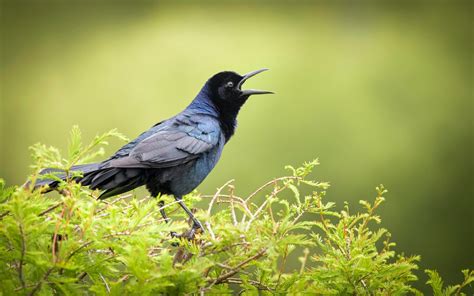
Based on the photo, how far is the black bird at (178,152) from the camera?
2.87m

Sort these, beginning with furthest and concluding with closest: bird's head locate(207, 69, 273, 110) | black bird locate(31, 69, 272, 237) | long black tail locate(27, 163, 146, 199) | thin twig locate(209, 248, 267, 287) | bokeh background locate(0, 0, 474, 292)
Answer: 1. bokeh background locate(0, 0, 474, 292)
2. bird's head locate(207, 69, 273, 110)
3. black bird locate(31, 69, 272, 237)
4. long black tail locate(27, 163, 146, 199)
5. thin twig locate(209, 248, 267, 287)

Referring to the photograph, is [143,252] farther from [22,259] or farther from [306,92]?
[306,92]

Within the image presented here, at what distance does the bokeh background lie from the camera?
9836mm

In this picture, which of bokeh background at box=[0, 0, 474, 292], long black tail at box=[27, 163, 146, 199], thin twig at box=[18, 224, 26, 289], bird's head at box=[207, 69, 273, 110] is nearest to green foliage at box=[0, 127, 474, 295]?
thin twig at box=[18, 224, 26, 289]

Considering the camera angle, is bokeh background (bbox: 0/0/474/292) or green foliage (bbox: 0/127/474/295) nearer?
green foliage (bbox: 0/127/474/295)

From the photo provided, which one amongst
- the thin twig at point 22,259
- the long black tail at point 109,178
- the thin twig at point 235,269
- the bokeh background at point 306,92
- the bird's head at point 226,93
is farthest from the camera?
the bokeh background at point 306,92

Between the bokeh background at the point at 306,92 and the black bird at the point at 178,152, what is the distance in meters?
4.86

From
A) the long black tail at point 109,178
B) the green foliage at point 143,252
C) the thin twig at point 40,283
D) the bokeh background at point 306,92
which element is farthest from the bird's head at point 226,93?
the bokeh background at point 306,92

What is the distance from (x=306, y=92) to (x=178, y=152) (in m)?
7.36

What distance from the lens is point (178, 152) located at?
Answer: 3.21m

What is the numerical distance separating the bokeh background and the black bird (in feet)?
16.0

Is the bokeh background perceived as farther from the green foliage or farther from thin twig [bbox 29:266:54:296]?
thin twig [bbox 29:266:54:296]

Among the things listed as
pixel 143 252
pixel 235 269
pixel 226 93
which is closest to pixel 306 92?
pixel 226 93

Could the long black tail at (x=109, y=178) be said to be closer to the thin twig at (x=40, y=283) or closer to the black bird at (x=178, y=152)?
the black bird at (x=178, y=152)
